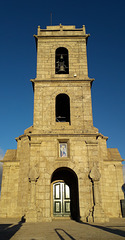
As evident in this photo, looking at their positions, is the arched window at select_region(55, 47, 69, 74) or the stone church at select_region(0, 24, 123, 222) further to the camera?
the arched window at select_region(55, 47, 69, 74)

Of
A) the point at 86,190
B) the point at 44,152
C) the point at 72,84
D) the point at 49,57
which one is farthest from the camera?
the point at 49,57

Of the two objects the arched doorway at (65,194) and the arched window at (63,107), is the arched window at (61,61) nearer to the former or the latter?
the arched window at (63,107)

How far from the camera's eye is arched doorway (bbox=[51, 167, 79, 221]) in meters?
15.5

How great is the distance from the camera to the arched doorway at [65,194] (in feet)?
50.8

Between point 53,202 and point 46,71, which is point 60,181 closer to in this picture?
point 53,202

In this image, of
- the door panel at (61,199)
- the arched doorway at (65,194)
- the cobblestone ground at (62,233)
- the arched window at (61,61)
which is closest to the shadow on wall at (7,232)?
the cobblestone ground at (62,233)

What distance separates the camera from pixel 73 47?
19.3m

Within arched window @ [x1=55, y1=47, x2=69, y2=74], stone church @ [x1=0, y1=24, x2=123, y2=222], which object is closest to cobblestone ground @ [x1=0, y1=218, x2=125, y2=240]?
stone church @ [x1=0, y1=24, x2=123, y2=222]

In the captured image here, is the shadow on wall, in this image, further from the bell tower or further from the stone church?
the bell tower

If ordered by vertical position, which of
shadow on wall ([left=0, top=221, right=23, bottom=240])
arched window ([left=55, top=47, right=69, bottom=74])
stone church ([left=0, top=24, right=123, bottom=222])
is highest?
arched window ([left=55, top=47, right=69, bottom=74])

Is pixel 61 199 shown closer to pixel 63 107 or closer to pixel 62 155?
pixel 62 155

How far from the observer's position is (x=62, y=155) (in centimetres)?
1512

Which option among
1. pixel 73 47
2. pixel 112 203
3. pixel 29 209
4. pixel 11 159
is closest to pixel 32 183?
pixel 29 209

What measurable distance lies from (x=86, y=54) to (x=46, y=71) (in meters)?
3.97
